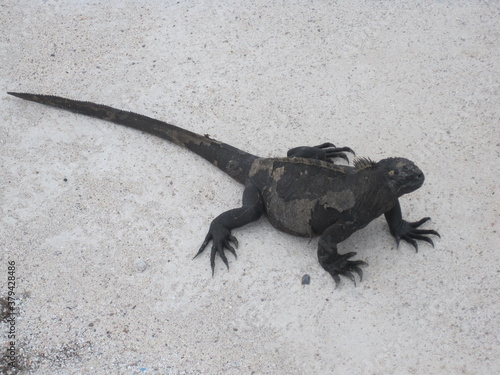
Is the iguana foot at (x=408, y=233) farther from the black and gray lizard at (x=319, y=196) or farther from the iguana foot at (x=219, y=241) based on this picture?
the iguana foot at (x=219, y=241)

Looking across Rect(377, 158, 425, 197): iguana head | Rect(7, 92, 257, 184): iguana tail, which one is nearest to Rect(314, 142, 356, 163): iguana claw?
Rect(7, 92, 257, 184): iguana tail

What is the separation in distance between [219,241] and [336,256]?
2.17 ft

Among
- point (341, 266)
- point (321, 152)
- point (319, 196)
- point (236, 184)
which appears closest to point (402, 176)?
point (319, 196)

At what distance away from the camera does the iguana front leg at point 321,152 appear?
3.34 metres

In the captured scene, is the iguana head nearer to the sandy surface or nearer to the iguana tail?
the sandy surface

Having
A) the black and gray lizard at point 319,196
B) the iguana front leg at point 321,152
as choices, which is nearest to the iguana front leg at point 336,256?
the black and gray lizard at point 319,196

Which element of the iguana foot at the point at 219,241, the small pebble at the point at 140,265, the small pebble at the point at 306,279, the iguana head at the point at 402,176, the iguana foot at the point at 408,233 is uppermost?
the iguana head at the point at 402,176

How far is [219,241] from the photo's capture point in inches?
119

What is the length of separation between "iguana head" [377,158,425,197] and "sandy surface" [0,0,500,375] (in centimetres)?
47

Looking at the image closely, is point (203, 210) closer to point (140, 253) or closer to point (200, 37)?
point (140, 253)

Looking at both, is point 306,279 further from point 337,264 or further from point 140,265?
point 140,265

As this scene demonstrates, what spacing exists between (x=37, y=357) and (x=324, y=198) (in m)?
1.67

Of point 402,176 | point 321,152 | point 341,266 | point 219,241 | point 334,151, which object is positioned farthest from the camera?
point 334,151

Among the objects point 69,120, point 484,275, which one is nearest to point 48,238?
point 69,120
